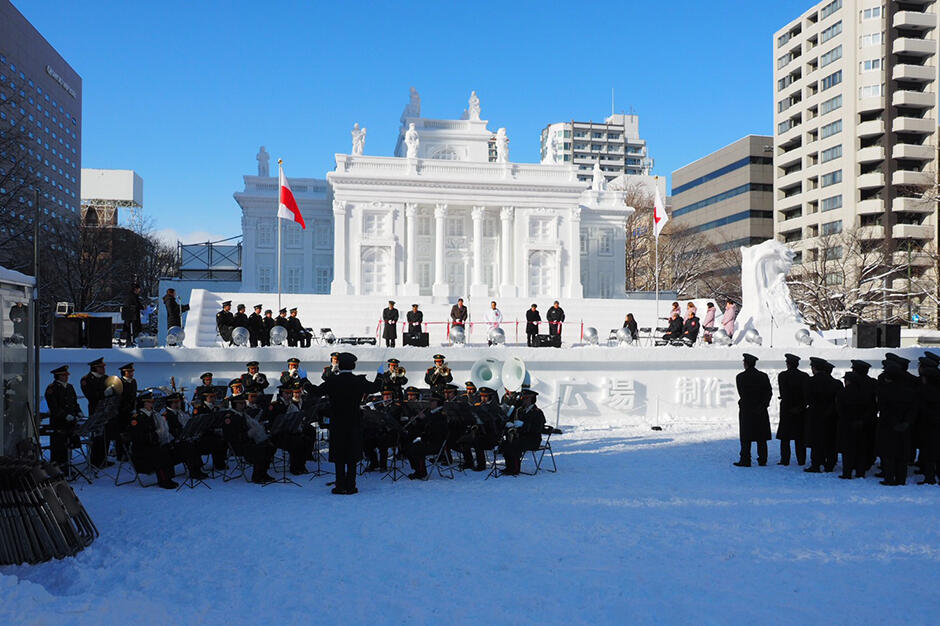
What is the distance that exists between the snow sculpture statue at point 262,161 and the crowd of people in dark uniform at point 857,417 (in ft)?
130

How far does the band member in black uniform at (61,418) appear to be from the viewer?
9875mm

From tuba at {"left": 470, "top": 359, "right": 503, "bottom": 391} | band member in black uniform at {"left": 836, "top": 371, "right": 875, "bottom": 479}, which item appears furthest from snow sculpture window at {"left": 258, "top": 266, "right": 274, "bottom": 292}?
band member in black uniform at {"left": 836, "top": 371, "right": 875, "bottom": 479}

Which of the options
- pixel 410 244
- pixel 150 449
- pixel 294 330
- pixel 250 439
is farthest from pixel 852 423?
pixel 410 244

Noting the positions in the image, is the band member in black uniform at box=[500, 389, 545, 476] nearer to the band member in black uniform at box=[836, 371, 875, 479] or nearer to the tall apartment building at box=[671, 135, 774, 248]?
the band member in black uniform at box=[836, 371, 875, 479]

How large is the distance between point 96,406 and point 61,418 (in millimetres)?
614

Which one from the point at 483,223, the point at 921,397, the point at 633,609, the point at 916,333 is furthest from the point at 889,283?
the point at 633,609

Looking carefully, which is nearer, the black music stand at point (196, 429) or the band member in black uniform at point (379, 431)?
the black music stand at point (196, 429)

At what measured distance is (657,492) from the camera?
884 cm

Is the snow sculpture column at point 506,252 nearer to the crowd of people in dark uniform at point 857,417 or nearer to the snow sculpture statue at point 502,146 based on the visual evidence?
the snow sculpture statue at point 502,146

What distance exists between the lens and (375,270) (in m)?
39.5

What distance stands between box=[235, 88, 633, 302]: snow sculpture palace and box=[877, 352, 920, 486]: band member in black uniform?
29458 millimetres

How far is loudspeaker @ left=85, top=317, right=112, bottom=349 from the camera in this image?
48.5ft

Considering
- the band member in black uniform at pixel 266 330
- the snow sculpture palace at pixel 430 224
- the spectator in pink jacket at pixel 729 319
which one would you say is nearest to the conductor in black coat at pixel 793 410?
the spectator in pink jacket at pixel 729 319

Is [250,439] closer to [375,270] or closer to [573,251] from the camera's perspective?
[375,270]
